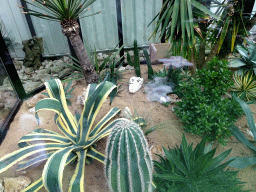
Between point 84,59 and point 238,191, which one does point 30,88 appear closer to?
point 84,59

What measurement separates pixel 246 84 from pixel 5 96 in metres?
2.15

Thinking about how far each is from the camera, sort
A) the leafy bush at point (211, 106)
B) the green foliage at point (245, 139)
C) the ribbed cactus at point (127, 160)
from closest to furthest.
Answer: the ribbed cactus at point (127, 160)
the green foliage at point (245, 139)
the leafy bush at point (211, 106)

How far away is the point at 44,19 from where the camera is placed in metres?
1.62

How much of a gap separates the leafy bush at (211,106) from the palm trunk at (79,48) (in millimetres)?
1044

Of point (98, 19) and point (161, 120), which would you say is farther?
point (98, 19)

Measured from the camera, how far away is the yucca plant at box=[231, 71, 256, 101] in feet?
4.71

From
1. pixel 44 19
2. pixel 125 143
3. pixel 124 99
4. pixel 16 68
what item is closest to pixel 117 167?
pixel 125 143

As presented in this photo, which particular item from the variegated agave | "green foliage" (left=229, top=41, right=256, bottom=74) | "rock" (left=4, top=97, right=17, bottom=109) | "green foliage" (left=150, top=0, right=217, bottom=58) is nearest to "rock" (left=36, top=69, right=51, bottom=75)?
"rock" (left=4, top=97, right=17, bottom=109)

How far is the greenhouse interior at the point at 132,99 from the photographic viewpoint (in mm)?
854

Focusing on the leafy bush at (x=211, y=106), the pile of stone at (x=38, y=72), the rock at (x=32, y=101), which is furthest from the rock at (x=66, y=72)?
the leafy bush at (x=211, y=106)

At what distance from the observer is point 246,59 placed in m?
1.36

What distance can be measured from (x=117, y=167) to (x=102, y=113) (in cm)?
84

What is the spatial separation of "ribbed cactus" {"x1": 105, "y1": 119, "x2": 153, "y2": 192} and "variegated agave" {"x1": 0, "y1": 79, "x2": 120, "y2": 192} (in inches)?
8.6

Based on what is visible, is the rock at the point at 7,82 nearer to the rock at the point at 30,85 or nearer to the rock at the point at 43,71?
the rock at the point at 30,85
